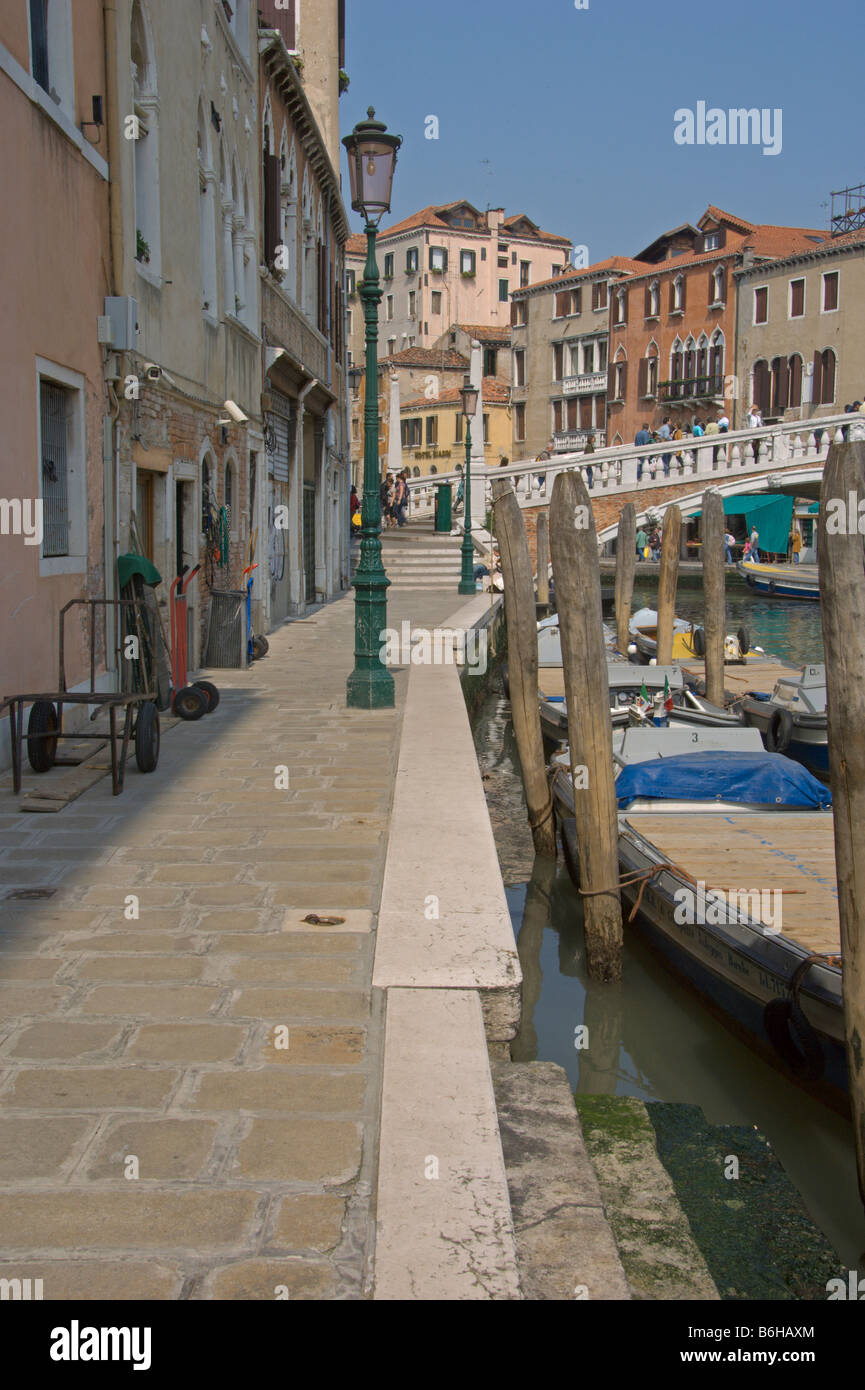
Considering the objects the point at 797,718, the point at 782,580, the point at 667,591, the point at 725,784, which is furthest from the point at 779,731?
the point at 782,580

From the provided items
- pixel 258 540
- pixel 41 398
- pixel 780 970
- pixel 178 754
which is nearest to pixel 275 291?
pixel 258 540

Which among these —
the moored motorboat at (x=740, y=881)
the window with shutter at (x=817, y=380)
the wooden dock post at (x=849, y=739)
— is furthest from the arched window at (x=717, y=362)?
the wooden dock post at (x=849, y=739)

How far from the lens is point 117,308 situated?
27.6 feet

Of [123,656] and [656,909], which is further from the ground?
[123,656]

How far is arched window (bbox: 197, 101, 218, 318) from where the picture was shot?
38.2 ft

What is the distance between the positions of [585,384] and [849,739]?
50229mm

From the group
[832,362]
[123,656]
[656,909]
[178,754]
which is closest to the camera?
[656,909]

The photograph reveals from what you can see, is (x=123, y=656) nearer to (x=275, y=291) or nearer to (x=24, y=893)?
(x=24, y=893)

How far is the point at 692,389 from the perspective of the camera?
46.2 meters

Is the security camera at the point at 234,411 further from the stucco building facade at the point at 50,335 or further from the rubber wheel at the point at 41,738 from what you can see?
the rubber wheel at the point at 41,738

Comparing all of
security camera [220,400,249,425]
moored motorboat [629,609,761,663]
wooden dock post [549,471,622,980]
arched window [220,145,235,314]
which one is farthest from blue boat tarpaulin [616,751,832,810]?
moored motorboat [629,609,761,663]

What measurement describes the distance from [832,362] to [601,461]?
41.3 ft

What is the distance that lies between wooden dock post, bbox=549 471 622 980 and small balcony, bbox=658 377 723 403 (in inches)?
1572

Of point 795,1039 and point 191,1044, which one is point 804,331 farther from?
point 191,1044
